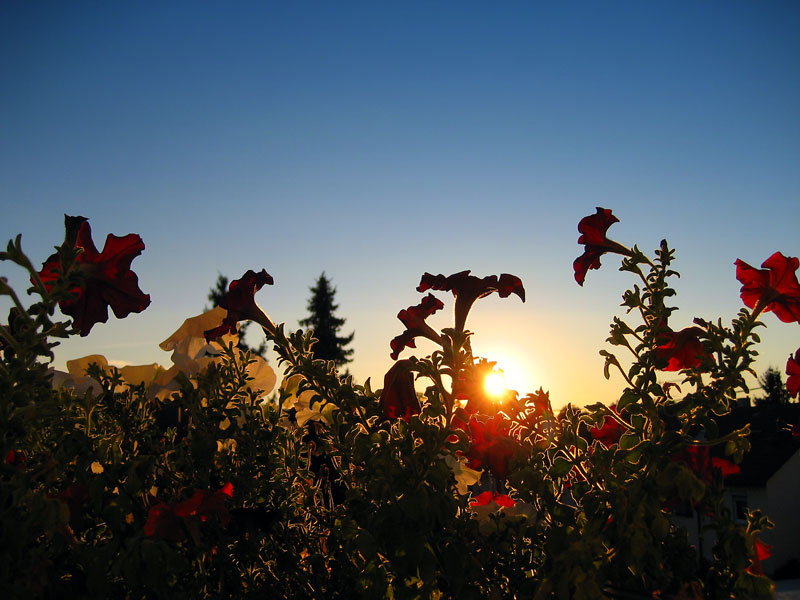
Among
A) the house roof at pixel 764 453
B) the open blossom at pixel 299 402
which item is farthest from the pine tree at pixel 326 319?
the open blossom at pixel 299 402

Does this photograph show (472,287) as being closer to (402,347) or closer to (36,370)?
(402,347)

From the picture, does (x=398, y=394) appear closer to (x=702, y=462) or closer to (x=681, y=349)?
(x=681, y=349)

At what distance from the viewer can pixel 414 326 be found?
63.0 inches

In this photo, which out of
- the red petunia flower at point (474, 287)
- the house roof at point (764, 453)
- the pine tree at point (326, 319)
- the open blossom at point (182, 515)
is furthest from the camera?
the pine tree at point (326, 319)

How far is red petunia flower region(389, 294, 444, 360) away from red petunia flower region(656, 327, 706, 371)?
560mm

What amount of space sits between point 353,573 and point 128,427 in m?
0.69

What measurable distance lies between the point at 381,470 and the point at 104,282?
80cm

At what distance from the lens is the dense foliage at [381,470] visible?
1124 mm

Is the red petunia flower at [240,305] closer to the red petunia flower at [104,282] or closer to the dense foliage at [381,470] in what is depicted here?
the dense foliage at [381,470]

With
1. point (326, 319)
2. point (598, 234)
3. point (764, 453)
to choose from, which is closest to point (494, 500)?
point (598, 234)

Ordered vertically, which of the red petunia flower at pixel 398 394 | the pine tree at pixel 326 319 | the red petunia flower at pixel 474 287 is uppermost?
the pine tree at pixel 326 319

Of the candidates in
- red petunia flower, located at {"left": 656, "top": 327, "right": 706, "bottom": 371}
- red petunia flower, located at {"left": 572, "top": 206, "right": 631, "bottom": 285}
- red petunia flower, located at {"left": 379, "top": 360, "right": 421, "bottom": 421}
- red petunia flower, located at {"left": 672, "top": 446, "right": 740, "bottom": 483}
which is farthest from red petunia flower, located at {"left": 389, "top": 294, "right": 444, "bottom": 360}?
red petunia flower, located at {"left": 672, "top": 446, "right": 740, "bottom": 483}

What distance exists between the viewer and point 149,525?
1.24 m

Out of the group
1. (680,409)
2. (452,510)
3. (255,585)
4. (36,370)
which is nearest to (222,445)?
(255,585)
